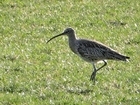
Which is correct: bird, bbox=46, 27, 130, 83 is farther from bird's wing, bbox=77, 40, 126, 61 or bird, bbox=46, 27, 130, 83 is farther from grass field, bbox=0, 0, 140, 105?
grass field, bbox=0, 0, 140, 105

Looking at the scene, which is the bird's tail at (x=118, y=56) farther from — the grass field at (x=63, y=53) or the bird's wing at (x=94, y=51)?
the grass field at (x=63, y=53)

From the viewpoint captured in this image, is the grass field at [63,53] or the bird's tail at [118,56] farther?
the bird's tail at [118,56]

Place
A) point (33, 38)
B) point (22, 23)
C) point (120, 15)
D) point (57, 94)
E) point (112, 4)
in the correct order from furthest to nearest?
1. point (112, 4)
2. point (120, 15)
3. point (22, 23)
4. point (33, 38)
5. point (57, 94)

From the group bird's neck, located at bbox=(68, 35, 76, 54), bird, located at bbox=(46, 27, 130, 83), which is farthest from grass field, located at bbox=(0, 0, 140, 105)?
bird's neck, located at bbox=(68, 35, 76, 54)

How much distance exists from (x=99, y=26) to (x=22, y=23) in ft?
8.30

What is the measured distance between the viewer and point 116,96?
536 inches

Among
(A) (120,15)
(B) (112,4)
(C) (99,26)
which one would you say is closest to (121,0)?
(B) (112,4)

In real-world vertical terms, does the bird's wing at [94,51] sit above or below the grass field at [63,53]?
above

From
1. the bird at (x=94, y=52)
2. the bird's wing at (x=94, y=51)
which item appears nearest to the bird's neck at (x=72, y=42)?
the bird at (x=94, y=52)

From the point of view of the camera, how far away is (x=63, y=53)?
17922 mm

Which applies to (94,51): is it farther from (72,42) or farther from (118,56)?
(72,42)

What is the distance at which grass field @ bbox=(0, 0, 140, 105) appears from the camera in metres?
13.5

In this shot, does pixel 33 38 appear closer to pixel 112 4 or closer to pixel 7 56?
pixel 7 56

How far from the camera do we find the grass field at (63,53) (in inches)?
533
